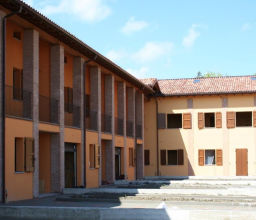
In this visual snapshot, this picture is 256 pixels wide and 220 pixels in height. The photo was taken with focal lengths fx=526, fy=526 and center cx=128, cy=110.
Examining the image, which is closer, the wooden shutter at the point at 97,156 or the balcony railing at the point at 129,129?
the wooden shutter at the point at 97,156

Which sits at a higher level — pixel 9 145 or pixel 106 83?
pixel 106 83

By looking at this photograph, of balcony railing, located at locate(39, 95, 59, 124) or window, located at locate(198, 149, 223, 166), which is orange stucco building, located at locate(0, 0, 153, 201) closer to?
balcony railing, located at locate(39, 95, 59, 124)

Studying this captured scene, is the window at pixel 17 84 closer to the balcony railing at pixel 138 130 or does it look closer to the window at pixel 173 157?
the balcony railing at pixel 138 130

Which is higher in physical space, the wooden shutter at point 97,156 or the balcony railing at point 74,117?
the balcony railing at point 74,117

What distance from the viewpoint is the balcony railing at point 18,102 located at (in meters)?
19.9

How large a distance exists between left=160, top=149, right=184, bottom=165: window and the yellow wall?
21.8 metres

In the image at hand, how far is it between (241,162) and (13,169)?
24106mm

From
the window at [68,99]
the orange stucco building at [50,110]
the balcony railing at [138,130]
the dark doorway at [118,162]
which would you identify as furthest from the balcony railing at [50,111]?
the balcony railing at [138,130]

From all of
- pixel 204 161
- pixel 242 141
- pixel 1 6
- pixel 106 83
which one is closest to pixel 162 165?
pixel 204 161

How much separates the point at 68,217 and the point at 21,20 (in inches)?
319

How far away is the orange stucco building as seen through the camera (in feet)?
63.3

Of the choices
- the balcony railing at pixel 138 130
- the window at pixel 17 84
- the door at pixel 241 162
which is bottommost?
the door at pixel 241 162

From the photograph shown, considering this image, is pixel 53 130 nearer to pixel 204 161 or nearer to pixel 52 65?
pixel 52 65

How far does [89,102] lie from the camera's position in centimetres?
2872
